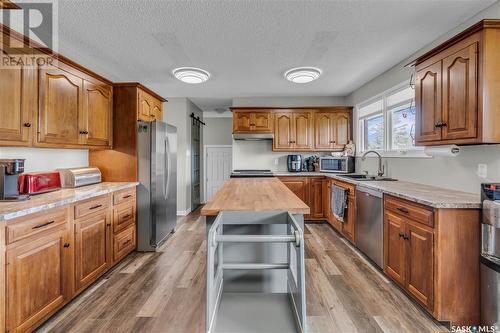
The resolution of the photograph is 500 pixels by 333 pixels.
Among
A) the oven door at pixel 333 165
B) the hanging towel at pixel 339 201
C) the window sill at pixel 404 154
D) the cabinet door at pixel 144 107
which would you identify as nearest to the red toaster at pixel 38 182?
the cabinet door at pixel 144 107

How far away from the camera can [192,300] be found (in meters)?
2.30

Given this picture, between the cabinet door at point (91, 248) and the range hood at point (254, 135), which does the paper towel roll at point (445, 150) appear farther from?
the cabinet door at point (91, 248)

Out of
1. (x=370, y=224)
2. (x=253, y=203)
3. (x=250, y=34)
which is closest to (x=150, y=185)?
(x=253, y=203)

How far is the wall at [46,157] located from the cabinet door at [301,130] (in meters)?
3.68

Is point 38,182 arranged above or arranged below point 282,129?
below

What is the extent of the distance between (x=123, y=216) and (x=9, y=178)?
1.31m

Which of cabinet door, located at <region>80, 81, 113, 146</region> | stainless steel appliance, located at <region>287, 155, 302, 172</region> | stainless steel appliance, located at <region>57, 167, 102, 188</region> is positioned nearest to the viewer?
stainless steel appliance, located at <region>57, 167, 102, 188</region>

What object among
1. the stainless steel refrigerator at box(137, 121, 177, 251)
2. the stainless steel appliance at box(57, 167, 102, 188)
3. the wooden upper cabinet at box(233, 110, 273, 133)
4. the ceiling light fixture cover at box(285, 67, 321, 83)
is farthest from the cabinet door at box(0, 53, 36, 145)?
the wooden upper cabinet at box(233, 110, 273, 133)

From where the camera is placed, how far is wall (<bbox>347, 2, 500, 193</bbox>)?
7.09ft

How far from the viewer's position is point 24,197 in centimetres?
205

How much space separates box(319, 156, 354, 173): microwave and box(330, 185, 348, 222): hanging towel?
2.60 feet

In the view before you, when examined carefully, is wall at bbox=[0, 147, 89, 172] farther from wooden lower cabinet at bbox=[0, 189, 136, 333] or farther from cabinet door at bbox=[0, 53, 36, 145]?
wooden lower cabinet at bbox=[0, 189, 136, 333]

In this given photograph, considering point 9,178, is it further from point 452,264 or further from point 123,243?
point 452,264

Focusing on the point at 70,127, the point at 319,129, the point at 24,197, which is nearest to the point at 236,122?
the point at 319,129
